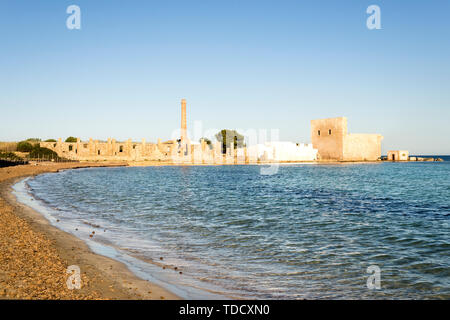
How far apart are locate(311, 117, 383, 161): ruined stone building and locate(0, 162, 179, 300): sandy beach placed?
98196mm

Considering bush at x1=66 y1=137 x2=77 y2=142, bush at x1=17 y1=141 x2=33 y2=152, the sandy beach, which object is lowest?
the sandy beach

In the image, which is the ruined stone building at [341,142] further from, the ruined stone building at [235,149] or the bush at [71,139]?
the bush at [71,139]

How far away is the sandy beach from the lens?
5.73m

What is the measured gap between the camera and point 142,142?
297 ft

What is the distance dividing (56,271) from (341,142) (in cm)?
10246

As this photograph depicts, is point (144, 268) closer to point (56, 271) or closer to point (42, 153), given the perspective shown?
point (56, 271)

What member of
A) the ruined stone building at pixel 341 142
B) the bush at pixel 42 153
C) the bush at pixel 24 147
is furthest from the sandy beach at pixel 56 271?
the ruined stone building at pixel 341 142

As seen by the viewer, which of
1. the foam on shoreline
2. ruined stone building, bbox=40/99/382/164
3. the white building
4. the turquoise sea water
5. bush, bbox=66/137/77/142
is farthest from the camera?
bush, bbox=66/137/77/142

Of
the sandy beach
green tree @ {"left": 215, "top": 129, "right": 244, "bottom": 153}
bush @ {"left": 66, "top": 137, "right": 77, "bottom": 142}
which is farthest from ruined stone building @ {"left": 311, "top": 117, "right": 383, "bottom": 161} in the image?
the sandy beach

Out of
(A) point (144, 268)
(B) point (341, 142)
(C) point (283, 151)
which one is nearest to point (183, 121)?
(C) point (283, 151)

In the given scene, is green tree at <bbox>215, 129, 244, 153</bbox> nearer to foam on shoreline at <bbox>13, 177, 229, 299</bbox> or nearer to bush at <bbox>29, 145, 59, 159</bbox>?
bush at <bbox>29, 145, 59, 159</bbox>

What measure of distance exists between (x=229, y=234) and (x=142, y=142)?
8160cm

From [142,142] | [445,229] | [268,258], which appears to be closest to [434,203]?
[445,229]
